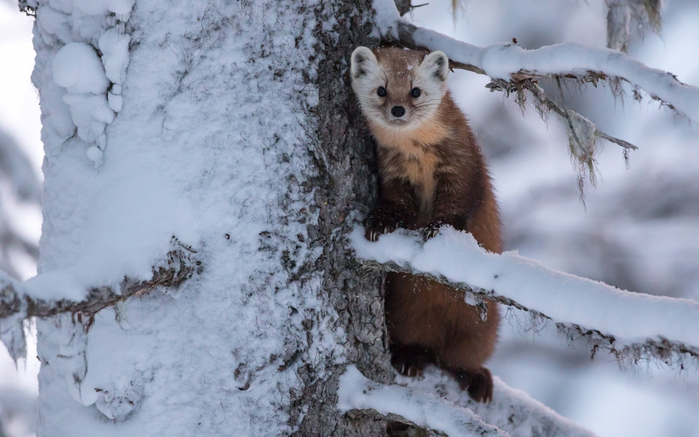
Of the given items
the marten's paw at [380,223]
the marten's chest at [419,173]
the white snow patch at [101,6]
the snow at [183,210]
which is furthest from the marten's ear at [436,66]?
the white snow patch at [101,6]

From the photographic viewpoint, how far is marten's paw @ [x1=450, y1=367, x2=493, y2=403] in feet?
12.4

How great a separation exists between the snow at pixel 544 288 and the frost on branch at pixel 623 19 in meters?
1.56

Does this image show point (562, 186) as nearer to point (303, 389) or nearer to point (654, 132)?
point (654, 132)

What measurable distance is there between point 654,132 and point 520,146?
187 cm

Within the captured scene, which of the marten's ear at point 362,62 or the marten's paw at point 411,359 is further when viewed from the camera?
the marten's paw at point 411,359

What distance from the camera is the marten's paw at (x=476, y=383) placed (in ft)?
12.4

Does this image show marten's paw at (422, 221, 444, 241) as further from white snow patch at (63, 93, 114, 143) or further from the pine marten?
white snow patch at (63, 93, 114, 143)

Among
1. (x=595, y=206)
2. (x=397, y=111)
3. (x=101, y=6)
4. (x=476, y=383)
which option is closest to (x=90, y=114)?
(x=101, y=6)

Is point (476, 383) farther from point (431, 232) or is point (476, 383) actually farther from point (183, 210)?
point (183, 210)

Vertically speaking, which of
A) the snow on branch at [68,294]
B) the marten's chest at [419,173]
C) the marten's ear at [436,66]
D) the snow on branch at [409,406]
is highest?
the marten's ear at [436,66]

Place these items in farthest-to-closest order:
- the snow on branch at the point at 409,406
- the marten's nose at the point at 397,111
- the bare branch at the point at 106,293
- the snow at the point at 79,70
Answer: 1. the marten's nose at the point at 397,111
2. the snow on branch at the point at 409,406
3. the snow at the point at 79,70
4. the bare branch at the point at 106,293

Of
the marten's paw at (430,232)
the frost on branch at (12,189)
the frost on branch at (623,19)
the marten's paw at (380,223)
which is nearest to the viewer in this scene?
the marten's paw at (430,232)

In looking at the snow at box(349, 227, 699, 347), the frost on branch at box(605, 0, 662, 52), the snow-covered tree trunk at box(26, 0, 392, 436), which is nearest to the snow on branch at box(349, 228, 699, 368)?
the snow at box(349, 227, 699, 347)

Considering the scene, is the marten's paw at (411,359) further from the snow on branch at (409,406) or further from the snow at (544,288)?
the snow at (544,288)
